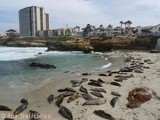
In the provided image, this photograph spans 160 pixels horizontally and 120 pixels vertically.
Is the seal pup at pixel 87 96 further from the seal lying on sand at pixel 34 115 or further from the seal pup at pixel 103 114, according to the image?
the seal lying on sand at pixel 34 115

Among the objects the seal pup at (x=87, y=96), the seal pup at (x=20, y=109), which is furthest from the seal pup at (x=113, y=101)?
the seal pup at (x=20, y=109)

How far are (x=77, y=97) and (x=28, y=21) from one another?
7512 inches

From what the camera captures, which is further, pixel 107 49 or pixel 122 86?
pixel 107 49

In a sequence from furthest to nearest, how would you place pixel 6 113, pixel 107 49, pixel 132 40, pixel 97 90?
pixel 132 40 → pixel 107 49 → pixel 97 90 → pixel 6 113

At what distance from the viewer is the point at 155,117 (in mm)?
11969

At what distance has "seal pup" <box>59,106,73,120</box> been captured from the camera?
12013mm

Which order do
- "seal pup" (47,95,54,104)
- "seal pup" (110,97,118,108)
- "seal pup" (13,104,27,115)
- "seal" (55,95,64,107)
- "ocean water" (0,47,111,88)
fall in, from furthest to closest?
1. "ocean water" (0,47,111,88)
2. "seal pup" (47,95,54,104)
3. "seal" (55,95,64,107)
4. "seal pup" (110,97,118,108)
5. "seal pup" (13,104,27,115)

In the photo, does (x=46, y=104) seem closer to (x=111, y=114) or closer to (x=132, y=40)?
(x=111, y=114)

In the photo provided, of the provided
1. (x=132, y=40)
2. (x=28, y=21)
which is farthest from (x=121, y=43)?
(x=28, y=21)

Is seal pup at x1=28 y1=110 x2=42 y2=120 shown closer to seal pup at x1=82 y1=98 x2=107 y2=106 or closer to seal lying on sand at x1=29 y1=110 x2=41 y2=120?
seal lying on sand at x1=29 y1=110 x2=41 y2=120

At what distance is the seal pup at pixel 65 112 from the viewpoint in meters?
12.0

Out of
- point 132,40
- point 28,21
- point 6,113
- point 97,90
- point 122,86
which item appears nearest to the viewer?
point 6,113

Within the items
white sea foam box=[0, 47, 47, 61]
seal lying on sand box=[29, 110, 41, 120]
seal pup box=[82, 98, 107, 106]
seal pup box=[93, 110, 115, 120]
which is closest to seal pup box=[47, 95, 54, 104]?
seal pup box=[82, 98, 107, 106]

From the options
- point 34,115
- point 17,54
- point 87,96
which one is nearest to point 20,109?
point 34,115
